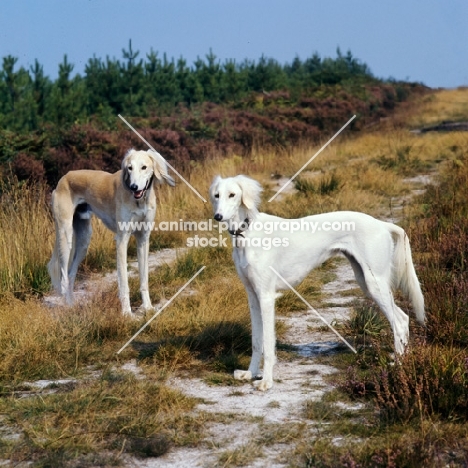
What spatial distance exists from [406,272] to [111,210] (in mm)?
3157

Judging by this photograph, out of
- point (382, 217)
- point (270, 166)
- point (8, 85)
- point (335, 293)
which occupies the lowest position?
point (335, 293)

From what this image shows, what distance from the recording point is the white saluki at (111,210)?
22.1 feet

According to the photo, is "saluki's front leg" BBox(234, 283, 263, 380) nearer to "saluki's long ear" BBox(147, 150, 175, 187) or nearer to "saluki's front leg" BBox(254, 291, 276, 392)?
"saluki's front leg" BBox(254, 291, 276, 392)

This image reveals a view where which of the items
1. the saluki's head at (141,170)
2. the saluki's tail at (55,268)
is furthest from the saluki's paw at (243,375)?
the saluki's tail at (55,268)

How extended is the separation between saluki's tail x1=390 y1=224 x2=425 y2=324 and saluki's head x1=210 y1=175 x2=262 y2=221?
1.10 m

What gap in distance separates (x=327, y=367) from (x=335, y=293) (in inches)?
79.3

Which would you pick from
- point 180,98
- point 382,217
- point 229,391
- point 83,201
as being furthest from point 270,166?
point 180,98

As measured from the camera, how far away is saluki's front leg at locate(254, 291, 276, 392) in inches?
190

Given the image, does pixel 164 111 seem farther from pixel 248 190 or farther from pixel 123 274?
pixel 248 190

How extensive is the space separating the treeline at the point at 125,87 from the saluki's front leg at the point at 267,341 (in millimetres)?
15180

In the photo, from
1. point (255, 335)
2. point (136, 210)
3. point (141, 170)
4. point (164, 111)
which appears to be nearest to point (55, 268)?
point (136, 210)

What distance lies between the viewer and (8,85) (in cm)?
2267

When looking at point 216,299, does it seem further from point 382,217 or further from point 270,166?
point 270,166

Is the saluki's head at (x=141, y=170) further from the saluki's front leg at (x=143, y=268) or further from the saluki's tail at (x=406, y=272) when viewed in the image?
the saluki's tail at (x=406, y=272)
